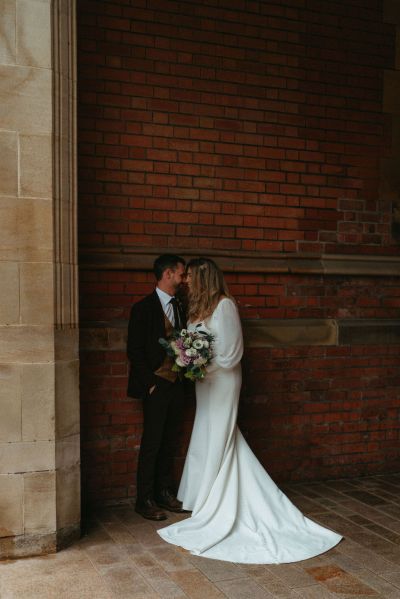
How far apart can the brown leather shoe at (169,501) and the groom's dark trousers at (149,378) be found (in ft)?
0.50

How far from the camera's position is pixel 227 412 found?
5574 mm

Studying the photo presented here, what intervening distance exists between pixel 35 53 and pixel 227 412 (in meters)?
3.14

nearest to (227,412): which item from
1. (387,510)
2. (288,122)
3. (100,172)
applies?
(387,510)

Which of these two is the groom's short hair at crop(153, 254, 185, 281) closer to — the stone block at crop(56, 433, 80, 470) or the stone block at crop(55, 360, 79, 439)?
the stone block at crop(55, 360, 79, 439)

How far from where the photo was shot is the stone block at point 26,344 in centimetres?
475

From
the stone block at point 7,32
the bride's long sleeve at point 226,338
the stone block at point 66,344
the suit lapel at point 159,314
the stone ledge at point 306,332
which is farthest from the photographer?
the stone ledge at point 306,332

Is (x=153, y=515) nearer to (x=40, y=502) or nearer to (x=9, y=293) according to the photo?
(x=40, y=502)

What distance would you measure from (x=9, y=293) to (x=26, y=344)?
1.26 ft

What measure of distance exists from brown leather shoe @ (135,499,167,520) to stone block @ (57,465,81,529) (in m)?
0.69

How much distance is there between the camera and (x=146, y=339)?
5.73 m

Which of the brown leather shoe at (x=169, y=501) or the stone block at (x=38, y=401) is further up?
the stone block at (x=38, y=401)

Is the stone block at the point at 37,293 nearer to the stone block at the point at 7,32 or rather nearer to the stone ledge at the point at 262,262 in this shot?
the stone ledge at the point at 262,262

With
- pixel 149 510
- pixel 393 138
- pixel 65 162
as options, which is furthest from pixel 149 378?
pixel 393 138

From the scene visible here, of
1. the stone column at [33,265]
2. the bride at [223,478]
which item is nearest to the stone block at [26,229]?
the stone column at [33,265]
